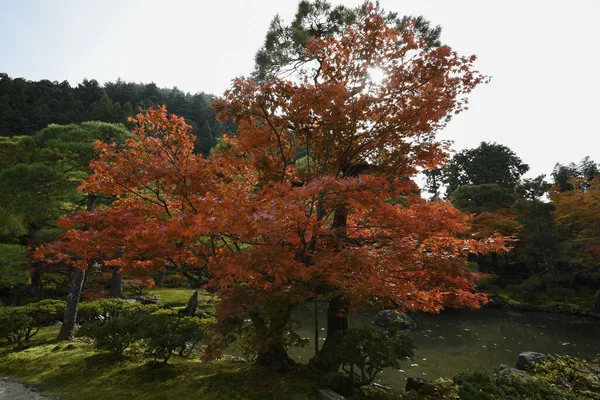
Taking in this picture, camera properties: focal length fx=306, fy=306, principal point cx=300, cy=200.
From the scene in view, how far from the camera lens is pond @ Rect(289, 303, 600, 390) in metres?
9.34

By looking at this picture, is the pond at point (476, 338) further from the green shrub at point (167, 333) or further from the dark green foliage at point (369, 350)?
the green shrub at point (167, 333)

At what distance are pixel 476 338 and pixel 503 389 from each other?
10422 mm

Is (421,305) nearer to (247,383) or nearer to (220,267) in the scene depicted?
(247,383)

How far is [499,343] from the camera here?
12.4 m

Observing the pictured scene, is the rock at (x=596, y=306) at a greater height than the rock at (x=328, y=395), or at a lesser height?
lesser

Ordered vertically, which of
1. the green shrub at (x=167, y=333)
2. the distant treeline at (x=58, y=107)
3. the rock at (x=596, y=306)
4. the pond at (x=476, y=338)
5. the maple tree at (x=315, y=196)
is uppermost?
the distant treeline at (x=58, y=107)

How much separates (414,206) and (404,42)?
2952 mm

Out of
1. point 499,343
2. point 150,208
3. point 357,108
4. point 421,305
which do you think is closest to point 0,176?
point 150,208

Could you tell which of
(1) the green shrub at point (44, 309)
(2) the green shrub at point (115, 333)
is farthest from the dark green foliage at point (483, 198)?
(1) the green shrub at point (44, 309)

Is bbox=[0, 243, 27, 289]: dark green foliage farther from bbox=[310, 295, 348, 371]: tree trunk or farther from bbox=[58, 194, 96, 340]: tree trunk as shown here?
bbox=[310, 295, 348, 371]: tree trunk

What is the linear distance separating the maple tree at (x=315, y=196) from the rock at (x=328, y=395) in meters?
1.03

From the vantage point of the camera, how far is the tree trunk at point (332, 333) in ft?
19.5

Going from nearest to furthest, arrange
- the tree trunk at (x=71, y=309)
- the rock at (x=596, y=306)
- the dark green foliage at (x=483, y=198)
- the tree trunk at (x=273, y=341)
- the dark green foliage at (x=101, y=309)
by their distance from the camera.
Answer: the tree trunk at (x=273, y=341), the tree trunk at (x=71, y=309), the dark green foliage at (x=101, y=309), the rock at (x=596, y=306), the dark green foliage at (x=483, y=198)

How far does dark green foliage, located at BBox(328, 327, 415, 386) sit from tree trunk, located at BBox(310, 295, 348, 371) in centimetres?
15
